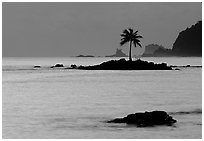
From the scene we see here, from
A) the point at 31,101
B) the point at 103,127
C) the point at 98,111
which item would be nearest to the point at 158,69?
the point at 31,101

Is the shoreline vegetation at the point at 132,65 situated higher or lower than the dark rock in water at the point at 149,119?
higher

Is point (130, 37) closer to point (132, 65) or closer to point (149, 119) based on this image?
point (132, 65)

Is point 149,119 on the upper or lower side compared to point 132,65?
lower

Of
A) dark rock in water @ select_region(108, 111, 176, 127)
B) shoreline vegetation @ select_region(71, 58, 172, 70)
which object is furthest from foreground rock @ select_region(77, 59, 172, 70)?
dark rock in water @ select_region(108, 111, 176, 127)

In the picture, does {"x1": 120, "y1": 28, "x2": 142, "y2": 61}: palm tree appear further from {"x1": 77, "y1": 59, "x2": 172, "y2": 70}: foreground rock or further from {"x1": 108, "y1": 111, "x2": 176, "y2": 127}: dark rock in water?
{"x1": 108, "y1": 111, "x2": 176, "y2": 127}: dark rock in water

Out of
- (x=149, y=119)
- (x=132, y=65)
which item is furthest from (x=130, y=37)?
(x=149, y=119)

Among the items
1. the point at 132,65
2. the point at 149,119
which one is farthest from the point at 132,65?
the point at 149,119

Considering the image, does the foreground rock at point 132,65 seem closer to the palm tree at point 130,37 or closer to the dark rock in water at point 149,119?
the palm tree at point 130,37

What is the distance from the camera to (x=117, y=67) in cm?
9250

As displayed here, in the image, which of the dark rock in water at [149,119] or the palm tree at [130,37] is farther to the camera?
the palm tree at [130,37]

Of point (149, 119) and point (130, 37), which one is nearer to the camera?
point (149, 119)

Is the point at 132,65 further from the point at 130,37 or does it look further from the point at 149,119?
the point at 149,119

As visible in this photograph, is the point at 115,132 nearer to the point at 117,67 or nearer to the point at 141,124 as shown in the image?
the point at 141,124

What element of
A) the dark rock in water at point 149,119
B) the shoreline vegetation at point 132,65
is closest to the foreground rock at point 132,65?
the shoreline vegetation at point 132,65
